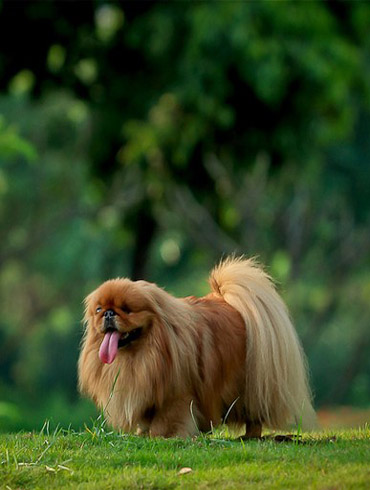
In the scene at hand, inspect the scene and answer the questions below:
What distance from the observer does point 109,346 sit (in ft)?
24.2

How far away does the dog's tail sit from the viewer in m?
7.81

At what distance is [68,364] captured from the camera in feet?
97.5

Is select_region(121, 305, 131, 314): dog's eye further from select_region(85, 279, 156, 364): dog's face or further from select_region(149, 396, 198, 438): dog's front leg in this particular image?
select_region(149, 396, 198, 438): dog's front leg

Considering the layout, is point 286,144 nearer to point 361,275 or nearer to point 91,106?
point 91,106

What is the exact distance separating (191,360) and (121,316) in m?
0.56

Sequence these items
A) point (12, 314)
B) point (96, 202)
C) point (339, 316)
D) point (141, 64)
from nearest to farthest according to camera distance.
A: 1. point (141, 64)
2. point (96, 202)
3. point (12, 314)
4. point (339, 316)

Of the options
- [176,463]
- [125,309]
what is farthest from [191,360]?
[176,463]

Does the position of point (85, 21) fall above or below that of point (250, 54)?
above

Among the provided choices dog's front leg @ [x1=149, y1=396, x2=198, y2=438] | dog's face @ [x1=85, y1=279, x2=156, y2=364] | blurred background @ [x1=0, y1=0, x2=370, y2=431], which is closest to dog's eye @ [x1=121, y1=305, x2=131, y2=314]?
dog's face @ [x1=85, y1=279, x2=156, y2=364]

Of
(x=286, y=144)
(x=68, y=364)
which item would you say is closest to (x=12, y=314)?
(x=68, y=364)

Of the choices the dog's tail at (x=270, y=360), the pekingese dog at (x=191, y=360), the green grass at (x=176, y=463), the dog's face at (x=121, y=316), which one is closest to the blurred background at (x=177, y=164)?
the dog's tail at (x=270, y=360)

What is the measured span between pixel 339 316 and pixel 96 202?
11952 millimetres

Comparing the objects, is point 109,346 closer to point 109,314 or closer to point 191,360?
point 109,314

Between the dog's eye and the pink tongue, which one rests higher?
the dog's eye
